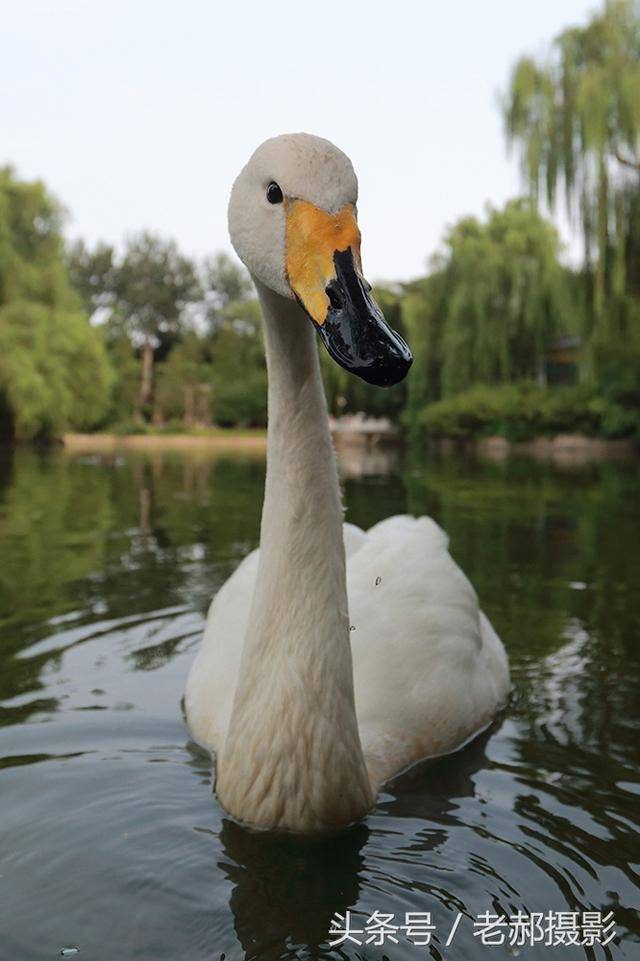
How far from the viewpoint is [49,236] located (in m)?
25.5

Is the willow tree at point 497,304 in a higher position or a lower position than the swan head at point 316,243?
higher

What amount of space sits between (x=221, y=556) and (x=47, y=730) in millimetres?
3539

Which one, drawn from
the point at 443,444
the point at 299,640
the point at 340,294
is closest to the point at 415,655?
the point at 299,640

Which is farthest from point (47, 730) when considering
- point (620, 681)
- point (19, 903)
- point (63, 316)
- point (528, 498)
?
point (63, 316)

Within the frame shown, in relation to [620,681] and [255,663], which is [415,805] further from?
[620,681]

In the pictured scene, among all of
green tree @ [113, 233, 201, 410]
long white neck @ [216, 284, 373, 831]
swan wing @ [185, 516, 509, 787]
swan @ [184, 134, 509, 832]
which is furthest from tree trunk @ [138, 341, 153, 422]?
long white neck @ [216, 284, 373, 831]

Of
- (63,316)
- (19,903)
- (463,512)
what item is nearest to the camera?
(19,903)

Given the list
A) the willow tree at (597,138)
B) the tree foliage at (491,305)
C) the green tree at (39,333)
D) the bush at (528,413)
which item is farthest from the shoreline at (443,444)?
the willow tree at (597,138)

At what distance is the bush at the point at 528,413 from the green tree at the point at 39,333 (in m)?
9.15

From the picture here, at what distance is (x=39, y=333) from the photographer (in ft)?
78.9

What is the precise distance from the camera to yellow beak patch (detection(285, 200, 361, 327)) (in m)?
1.83

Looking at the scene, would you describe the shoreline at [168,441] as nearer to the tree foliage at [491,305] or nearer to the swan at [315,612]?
the tree foliage at [491,305]

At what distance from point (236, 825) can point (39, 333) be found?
22972 millimetres

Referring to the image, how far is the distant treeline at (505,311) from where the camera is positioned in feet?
60.8
